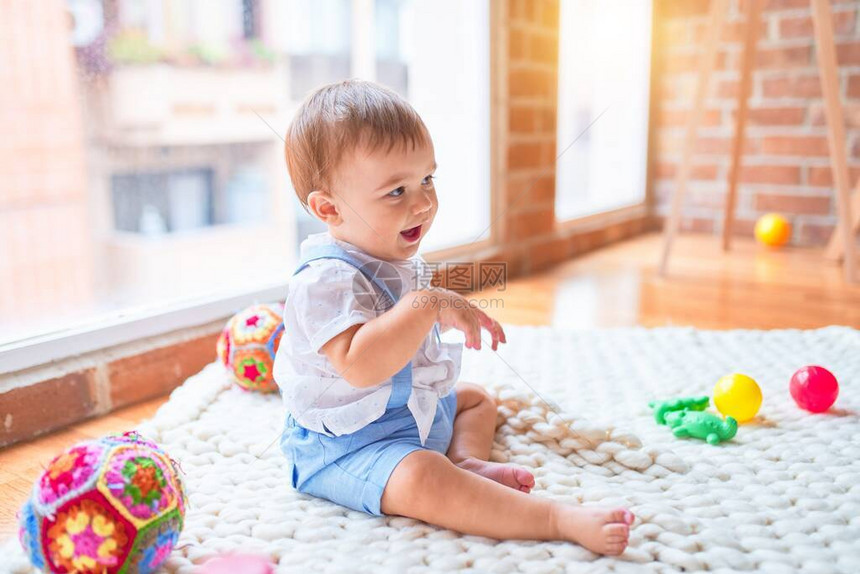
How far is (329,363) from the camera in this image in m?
0.84

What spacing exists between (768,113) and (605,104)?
573mm

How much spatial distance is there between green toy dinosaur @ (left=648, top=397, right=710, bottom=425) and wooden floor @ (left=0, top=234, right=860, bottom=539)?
1.70 ft

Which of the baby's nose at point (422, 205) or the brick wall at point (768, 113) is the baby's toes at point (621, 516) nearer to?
the baby's nose at point (422, 205)

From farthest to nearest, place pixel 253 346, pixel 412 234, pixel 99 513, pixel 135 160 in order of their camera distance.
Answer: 1. pixel 135 160
2. pixel 253 346
3. pixel 412 234
4. pixel 99 513

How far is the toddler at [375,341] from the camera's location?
0.77 metres

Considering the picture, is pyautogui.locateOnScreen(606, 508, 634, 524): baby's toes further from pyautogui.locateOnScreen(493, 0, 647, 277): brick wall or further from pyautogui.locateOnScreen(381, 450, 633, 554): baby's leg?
pyautogui.locateOnScreen(493, 0, 647, 277): brick wall

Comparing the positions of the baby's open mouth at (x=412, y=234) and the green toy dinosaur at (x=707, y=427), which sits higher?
the baby's open mouth at (x=412, y=234)

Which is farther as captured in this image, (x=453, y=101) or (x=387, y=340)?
(x=453, y=101)

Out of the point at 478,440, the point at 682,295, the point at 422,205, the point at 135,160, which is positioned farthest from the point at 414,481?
the point at 135,160

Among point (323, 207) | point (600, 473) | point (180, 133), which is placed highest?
point (180, 133)

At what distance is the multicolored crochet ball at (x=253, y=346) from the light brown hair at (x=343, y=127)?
35 centimetres

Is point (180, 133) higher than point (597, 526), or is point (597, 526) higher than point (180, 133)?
point (180, 133)

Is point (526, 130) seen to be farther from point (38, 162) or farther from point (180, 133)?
point (38, 162)

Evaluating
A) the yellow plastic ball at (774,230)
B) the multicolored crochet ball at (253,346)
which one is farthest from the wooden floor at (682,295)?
the multicolored crochet ball at (253,346)
